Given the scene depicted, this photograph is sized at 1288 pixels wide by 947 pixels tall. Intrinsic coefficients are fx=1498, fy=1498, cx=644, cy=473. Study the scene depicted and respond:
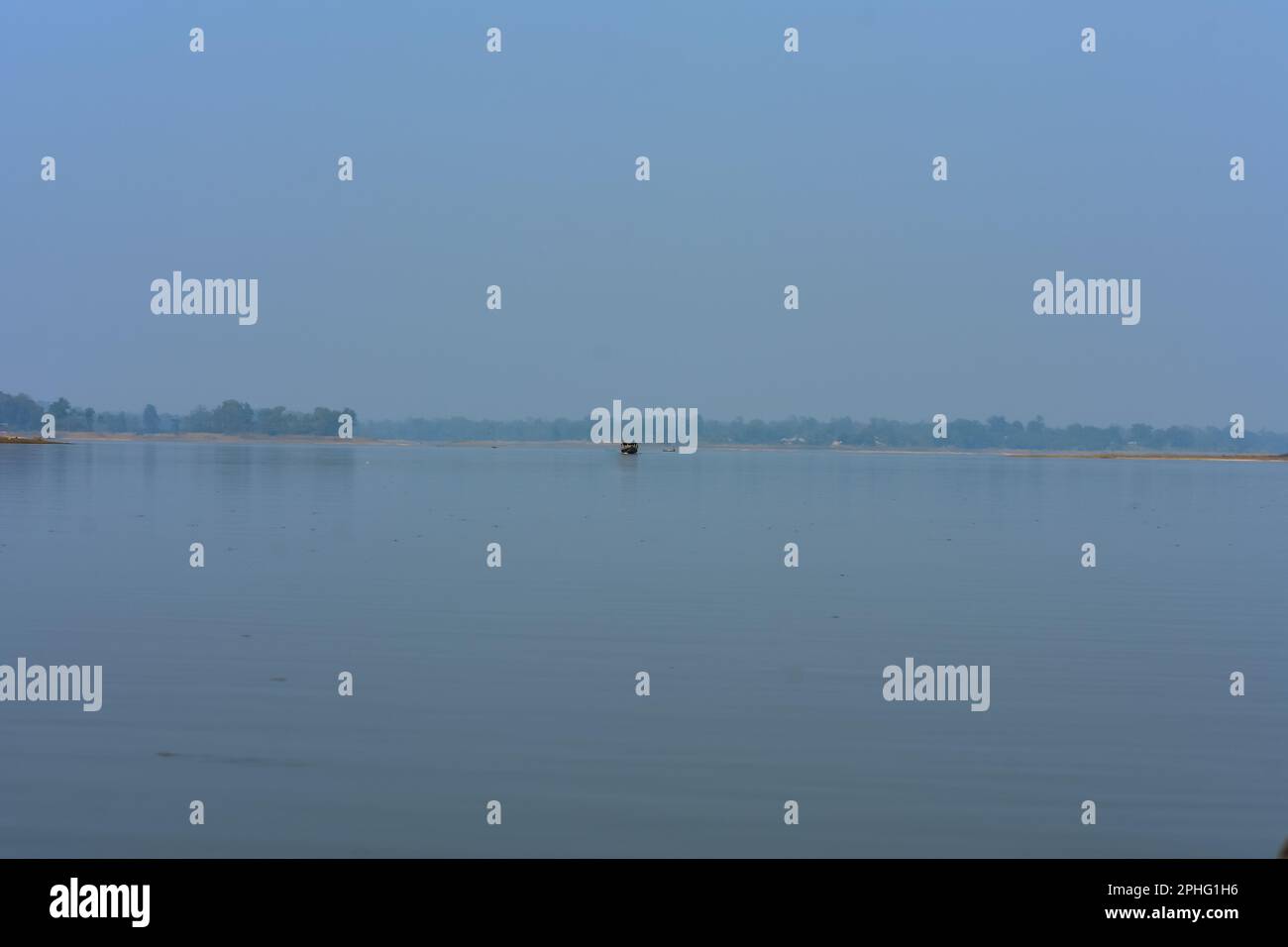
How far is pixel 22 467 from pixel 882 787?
89593 mm

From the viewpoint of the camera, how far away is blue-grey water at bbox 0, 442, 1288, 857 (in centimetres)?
1200

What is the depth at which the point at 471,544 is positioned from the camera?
Result: 37.7 meters

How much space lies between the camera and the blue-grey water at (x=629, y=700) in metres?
12.0

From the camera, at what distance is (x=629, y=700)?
56.7ft
